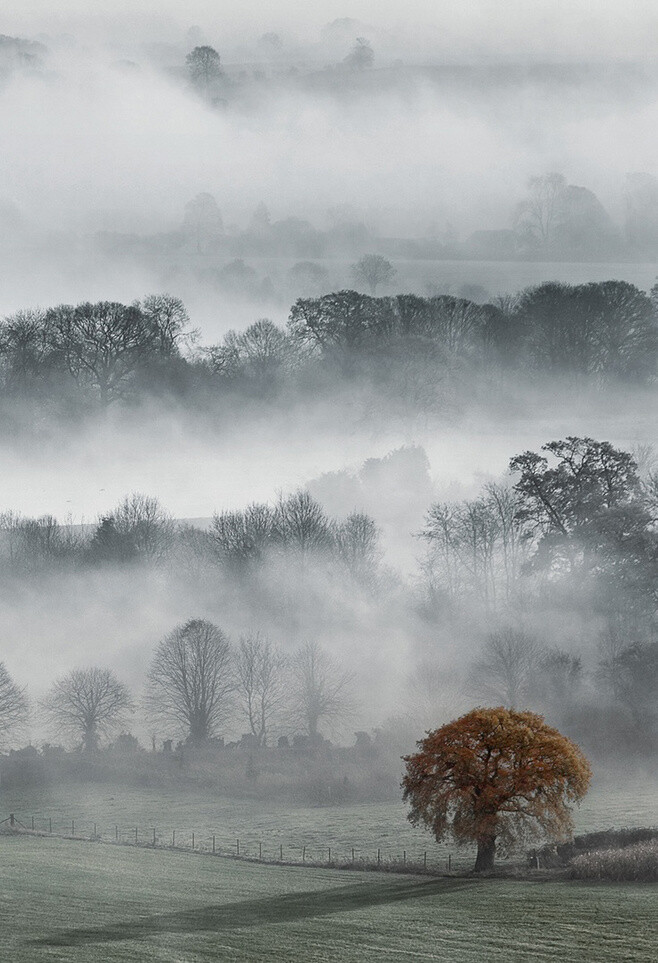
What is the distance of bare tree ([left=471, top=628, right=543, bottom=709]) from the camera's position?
6900 centimetres

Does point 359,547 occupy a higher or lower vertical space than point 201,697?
higher

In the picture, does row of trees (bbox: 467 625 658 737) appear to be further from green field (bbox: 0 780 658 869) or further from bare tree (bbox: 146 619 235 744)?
bare tree (bbox: 146 619 235 744)

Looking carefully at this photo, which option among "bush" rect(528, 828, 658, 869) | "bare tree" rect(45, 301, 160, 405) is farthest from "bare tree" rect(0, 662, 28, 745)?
"bush" rect(528, 828, 658, 869)

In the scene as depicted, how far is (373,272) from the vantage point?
10719 cm

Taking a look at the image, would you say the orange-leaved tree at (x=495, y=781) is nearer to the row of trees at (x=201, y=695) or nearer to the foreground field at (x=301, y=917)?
the foreground field at (x=301, y=917)

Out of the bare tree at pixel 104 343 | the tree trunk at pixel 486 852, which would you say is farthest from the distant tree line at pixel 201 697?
the tree trunk at pixel 486 852

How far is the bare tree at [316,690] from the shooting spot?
7194 centimetres

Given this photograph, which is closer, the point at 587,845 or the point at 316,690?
the point at 587,845

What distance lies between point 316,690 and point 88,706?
37.4 feet

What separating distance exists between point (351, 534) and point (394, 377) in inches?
495

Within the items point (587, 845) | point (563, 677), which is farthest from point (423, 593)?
point (587, 845)

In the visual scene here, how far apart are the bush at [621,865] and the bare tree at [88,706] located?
31405mm

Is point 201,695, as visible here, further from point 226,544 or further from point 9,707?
point 226,544

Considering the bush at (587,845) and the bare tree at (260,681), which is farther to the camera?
the bare tree at (260,681)
